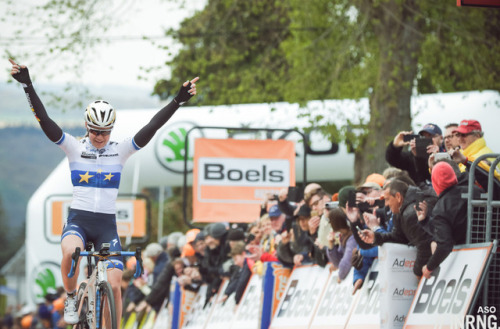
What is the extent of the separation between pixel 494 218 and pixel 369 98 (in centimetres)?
864

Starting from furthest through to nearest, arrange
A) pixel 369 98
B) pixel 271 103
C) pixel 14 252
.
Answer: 1. pixel 14 252
2. pixel 271 103
3. pixel 369 98

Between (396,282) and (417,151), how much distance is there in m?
1.68

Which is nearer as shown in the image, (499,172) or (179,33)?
(499,172)

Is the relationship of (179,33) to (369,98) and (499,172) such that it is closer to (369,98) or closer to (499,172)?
(369,98)

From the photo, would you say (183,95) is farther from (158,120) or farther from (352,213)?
(352,213)

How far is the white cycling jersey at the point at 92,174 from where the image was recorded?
30.8 feet

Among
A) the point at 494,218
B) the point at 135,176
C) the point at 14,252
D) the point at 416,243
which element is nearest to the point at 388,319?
the point at 416,243

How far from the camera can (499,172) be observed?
927 cm

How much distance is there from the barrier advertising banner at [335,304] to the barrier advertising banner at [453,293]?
4.10 feet

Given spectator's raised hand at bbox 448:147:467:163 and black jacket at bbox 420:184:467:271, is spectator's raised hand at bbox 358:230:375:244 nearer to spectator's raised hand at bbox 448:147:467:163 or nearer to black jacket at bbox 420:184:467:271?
black jacket at bbox 420:184:467:271

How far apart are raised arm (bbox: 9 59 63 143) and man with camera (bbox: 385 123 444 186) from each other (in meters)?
3.46

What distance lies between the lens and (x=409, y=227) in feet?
30.4

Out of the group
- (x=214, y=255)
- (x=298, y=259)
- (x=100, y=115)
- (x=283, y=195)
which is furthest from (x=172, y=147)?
(x=100, y=115)

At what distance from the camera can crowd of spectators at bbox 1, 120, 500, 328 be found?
897 cm
